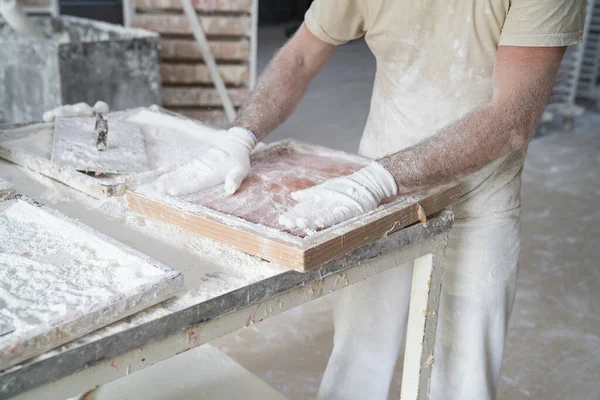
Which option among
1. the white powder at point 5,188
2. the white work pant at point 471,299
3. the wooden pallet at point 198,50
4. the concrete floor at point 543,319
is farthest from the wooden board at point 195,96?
the white powder at point 5,188

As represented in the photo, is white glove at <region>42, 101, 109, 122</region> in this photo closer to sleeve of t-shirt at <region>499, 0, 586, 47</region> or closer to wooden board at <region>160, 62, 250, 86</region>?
sleeve of t-shirt at <region>499, 0, 586, 47</region>

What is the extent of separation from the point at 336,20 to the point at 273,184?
0.64 meters

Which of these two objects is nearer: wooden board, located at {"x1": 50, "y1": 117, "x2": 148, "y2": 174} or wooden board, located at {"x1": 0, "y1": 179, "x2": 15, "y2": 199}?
wooden board, located at {"x1": 0, "y1": 179, "x2": 15, "y2": 199}

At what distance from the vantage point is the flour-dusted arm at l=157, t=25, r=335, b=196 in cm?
134

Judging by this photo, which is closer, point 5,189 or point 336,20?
point 5,189

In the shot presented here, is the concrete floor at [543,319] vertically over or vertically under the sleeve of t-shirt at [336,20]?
under

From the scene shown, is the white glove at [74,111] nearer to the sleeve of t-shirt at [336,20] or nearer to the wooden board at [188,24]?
the sleeve of t-shirt at [336,20]

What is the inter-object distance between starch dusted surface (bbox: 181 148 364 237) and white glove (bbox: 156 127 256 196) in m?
0.02

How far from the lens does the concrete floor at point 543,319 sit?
241cm

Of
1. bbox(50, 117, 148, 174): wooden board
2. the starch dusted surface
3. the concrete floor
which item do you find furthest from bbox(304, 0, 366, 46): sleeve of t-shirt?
the concrete floor

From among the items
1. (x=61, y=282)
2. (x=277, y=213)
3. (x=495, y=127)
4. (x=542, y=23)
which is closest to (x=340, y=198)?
(x=277, y=213)

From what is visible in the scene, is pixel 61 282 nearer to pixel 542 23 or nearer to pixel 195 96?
pixel 542 23

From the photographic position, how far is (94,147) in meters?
1.58

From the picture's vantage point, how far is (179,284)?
998 millimetres
